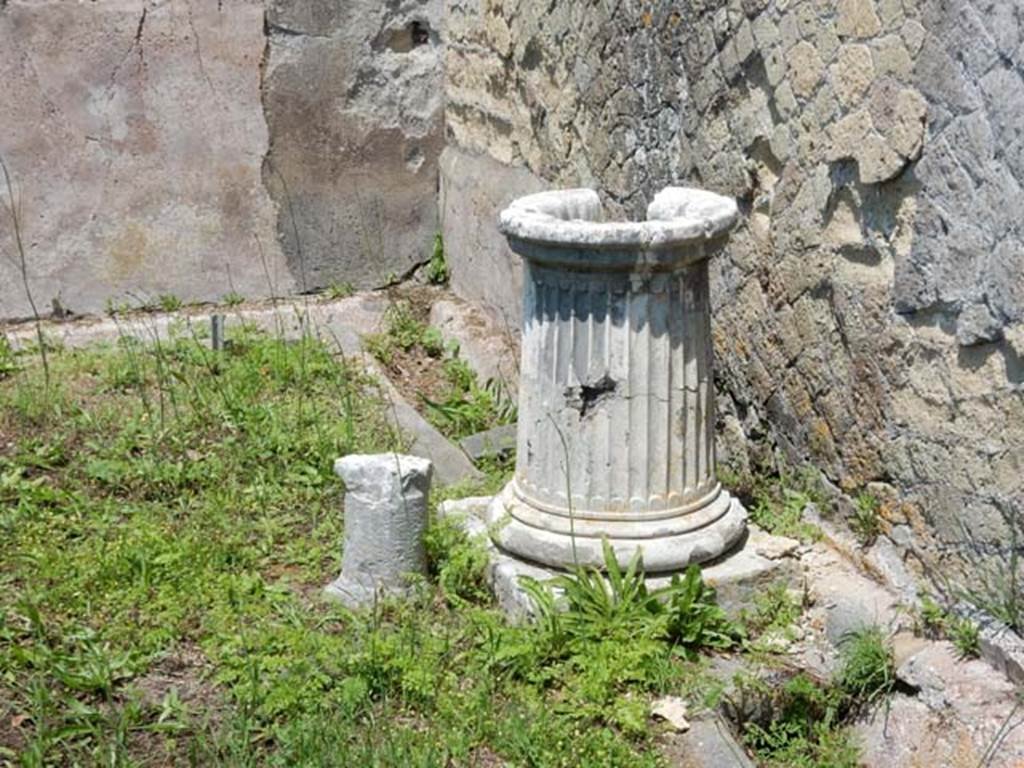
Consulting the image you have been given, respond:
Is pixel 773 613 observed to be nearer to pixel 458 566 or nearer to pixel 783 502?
pixel 783 502

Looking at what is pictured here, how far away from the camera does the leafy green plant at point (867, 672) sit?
3.87m

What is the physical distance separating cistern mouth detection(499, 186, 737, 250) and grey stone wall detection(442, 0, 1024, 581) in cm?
43

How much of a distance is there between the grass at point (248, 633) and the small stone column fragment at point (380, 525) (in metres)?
0.09

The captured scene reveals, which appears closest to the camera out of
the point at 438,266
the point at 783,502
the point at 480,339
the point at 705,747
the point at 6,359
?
the point at 705,747

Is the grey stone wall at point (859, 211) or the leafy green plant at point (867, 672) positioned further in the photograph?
the leafy green plant at point (867, 672)

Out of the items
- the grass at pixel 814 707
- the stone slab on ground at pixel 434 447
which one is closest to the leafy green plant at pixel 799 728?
the grass at pixel 814 707

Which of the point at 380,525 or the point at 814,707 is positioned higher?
the point at 380,525

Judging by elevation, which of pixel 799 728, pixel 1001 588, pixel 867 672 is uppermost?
pixel 1001 588

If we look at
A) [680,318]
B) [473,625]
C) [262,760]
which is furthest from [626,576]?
[262,760]

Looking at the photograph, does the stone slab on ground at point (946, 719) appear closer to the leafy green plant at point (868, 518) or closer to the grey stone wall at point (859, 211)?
the grey stone wall at point (859, 211)

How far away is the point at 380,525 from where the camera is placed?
422 centimetres

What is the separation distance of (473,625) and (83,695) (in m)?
1.01

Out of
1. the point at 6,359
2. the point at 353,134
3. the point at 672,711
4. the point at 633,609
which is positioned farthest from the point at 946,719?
the point at 353,134

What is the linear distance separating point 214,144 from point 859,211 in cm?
357
